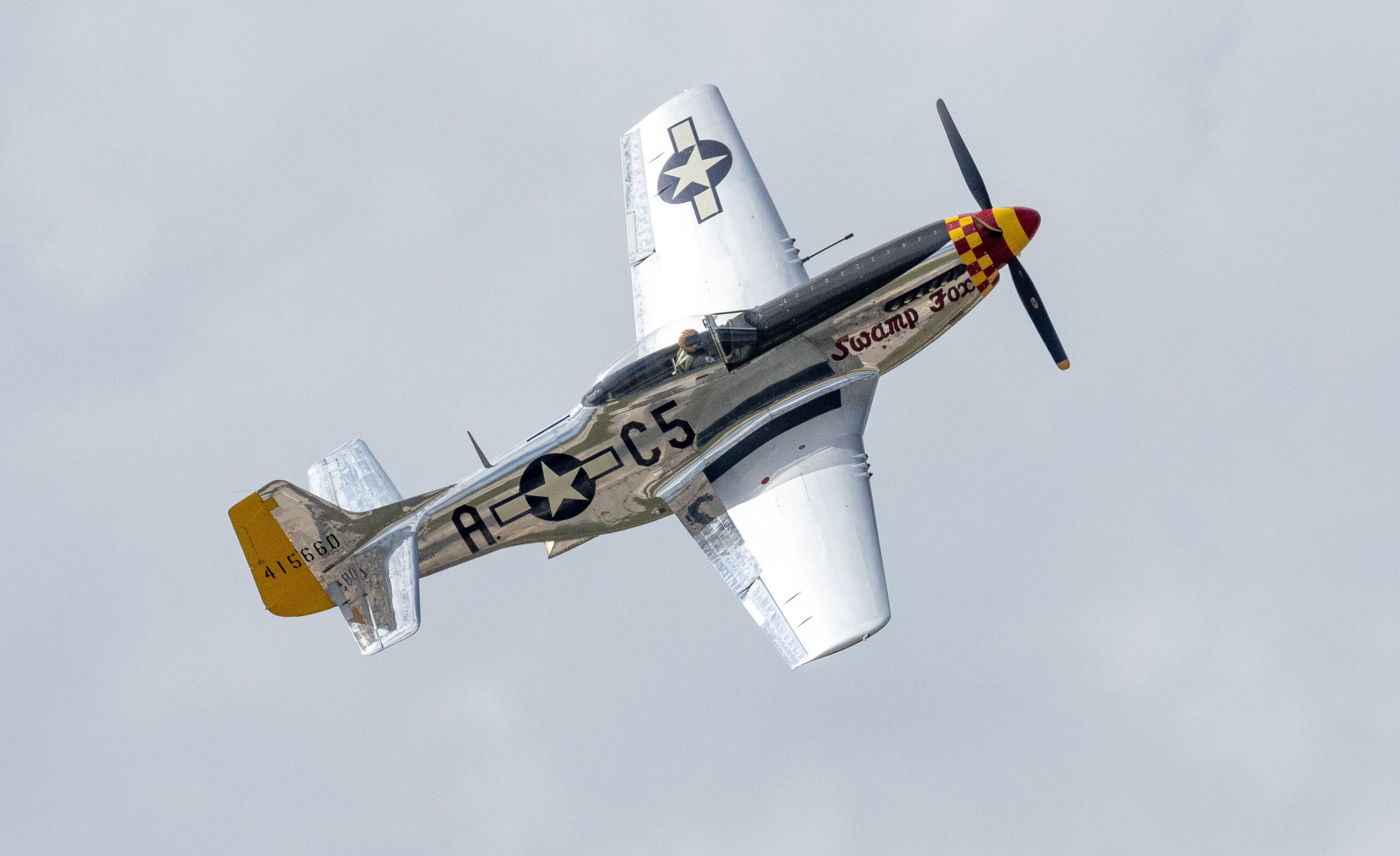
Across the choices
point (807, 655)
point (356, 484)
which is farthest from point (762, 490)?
point (356, 484)

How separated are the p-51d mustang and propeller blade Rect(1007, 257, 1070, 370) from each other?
1cm

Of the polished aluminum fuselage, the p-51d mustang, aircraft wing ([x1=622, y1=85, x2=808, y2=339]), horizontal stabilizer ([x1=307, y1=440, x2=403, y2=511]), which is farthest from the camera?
aircraft wing ([x1=622, y1=85, x2=808, y2=339])

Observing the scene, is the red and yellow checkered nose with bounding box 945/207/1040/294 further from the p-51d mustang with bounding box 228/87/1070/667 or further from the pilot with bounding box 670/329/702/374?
the pilot with bounding box 670/329/702/374

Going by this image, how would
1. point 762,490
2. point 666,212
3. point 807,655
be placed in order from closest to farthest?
point 807,655 → point 762,490 → point 666,212

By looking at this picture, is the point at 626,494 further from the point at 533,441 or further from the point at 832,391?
the point at 832,391

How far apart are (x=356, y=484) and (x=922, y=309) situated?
7232 millimetres

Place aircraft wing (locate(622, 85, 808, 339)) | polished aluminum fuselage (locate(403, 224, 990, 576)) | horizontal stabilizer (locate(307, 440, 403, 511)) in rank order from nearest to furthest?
polished aluminum fuselage (locate(403, 224, 990, 576)) → horizontal stabilizer (locate(307, 440, 403, 511)) → aircraft wing (locate(622, 85, 808, 339))

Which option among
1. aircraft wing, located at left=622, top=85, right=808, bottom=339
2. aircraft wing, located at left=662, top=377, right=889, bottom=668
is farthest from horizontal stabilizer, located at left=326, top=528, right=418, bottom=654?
aircraft wing, located at left=622, top=85, right=808, bottom=339

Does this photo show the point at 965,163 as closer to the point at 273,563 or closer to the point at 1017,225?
the point at 1017,225

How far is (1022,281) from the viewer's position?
2119cm

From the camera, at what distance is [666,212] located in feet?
75.5

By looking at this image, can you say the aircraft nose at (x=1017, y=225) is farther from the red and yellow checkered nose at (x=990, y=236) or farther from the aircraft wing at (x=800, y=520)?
the aircraft wing at (x=800, y=520)

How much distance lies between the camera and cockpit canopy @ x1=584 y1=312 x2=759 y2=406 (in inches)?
808

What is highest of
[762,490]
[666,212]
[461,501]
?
[666,212]
